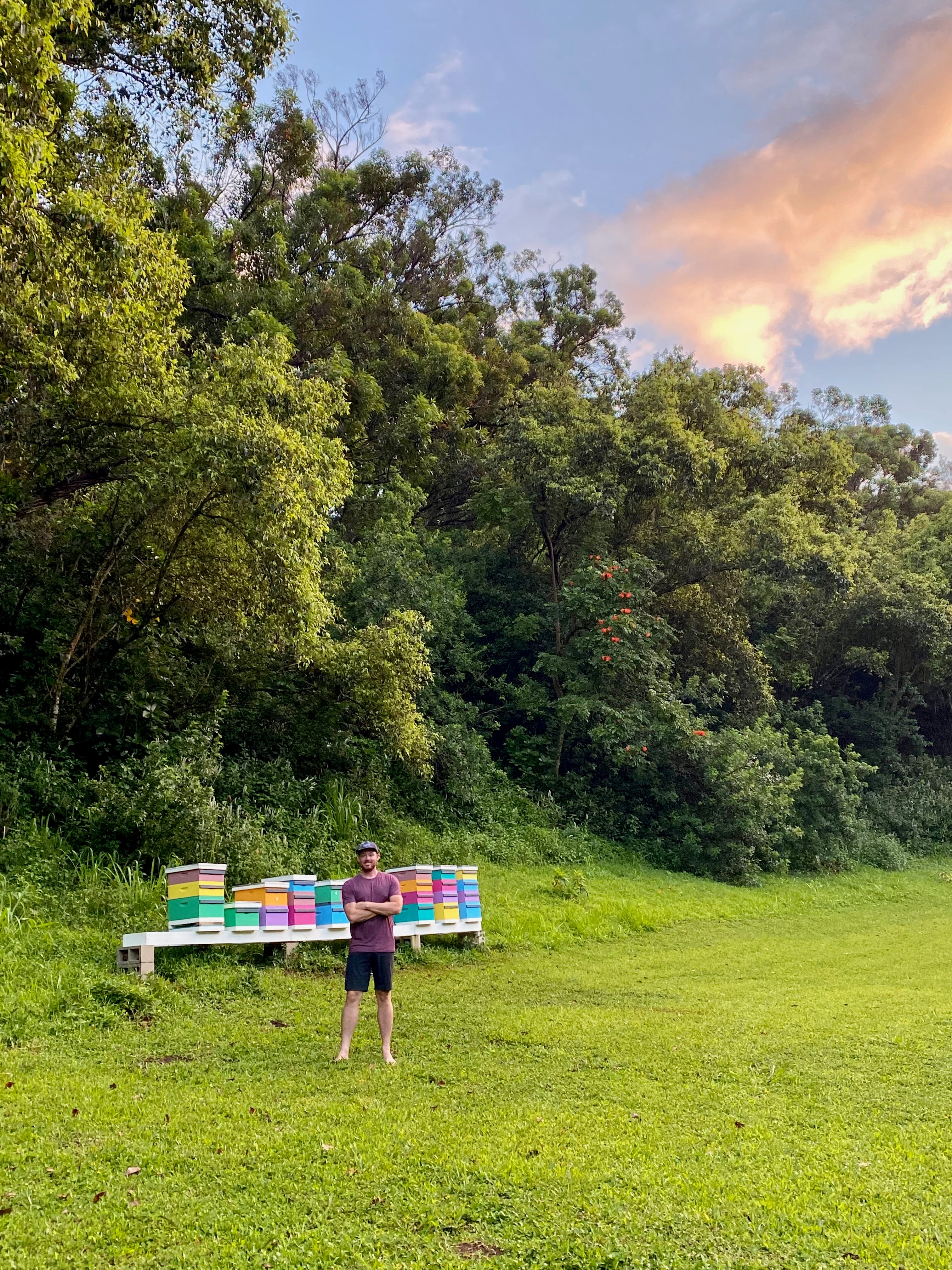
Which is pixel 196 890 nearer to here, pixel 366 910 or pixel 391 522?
pixel 366 910

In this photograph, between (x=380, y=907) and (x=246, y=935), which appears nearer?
(x=380, y=907)

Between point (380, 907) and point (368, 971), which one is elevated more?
point (380, 907)

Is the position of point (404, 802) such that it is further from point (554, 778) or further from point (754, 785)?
point (754, 785)

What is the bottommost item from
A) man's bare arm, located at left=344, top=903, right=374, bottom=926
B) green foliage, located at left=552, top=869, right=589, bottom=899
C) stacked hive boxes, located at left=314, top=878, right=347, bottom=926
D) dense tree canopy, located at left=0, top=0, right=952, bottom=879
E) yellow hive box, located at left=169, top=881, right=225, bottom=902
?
green foliage, located at left=552, top=869, right=589, bottom=899

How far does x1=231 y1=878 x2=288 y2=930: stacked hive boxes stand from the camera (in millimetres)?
8281

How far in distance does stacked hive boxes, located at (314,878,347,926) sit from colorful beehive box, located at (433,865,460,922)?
1343 millimetres

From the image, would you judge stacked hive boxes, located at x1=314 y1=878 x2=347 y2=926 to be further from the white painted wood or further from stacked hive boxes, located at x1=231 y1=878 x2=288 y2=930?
stacked hive boxes, located at x1=231 y1=878 x2=288 y2=930

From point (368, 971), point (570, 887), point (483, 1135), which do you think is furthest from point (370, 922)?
point (570, 887)

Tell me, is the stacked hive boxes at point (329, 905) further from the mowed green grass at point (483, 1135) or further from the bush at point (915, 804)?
the bush at point (915, 804)

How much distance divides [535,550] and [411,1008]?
49.0ft

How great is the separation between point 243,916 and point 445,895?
264 centimetres

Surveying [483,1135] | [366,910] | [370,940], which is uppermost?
[366,910]

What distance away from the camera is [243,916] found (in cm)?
812

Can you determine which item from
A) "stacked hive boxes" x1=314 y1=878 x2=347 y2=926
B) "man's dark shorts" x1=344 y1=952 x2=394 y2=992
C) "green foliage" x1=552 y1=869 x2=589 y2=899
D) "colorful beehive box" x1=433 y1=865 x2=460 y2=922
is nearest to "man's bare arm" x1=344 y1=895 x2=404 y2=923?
"man's dark shorts" x1=344 y1=952 x2=394 y2=992
